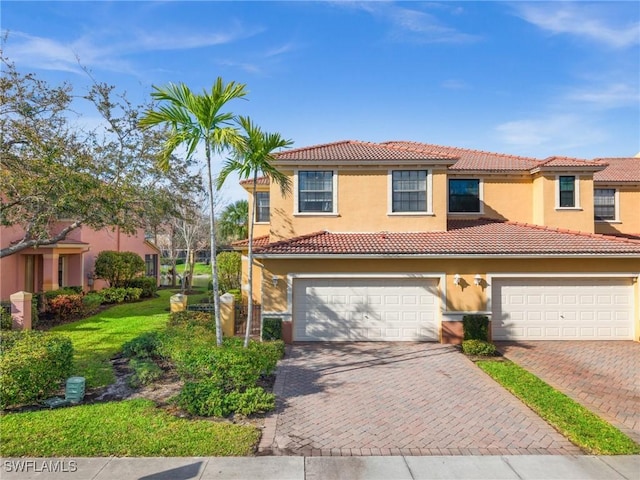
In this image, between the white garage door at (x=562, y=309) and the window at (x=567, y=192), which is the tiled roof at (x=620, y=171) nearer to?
the window at (x=567, y=192)

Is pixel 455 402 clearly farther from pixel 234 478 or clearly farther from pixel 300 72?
pixel 300 72

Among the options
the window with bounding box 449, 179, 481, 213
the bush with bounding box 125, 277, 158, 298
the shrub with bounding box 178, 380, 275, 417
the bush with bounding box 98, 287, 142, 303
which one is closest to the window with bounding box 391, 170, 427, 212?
the window with bounding box 449, 179, 481, 213

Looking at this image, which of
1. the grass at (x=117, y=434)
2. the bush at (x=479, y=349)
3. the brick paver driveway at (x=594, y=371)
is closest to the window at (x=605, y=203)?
the brick paver driveway at (x=594, y=371)

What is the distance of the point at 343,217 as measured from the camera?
15.3 m

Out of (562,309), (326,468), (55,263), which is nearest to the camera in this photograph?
(326,468)

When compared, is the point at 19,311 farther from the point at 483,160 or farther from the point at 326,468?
the point at 483,160

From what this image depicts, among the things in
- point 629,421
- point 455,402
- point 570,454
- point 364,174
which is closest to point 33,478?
point 455,402

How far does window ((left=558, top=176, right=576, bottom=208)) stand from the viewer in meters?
16.8

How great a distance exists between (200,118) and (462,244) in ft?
31.6

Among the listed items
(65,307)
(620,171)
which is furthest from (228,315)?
(620,171)

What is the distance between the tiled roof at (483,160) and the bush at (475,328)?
6781mm

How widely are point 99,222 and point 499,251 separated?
1351cm

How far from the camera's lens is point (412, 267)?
43.7 feet

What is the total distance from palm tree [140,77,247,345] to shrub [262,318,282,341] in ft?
14.6
